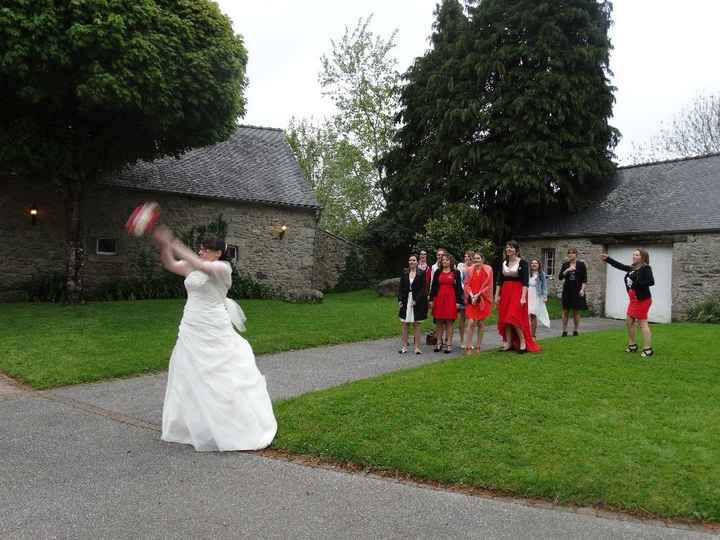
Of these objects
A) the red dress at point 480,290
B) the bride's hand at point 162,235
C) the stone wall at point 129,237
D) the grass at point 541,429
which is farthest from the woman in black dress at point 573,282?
the stone wall at point 129,237

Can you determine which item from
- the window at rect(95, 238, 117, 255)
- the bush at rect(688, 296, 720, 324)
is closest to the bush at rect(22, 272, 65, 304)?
the window at rect(95, 238, 117, 255)

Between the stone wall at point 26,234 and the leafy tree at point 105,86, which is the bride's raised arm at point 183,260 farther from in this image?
the stone wall at point 26,234

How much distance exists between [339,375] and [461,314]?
374cm

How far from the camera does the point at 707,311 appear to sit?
1684 cm

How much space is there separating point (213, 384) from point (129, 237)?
669 inches

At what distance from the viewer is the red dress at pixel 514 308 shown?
975 cm

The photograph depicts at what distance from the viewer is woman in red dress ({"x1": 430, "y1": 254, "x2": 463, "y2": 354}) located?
35.0 ft

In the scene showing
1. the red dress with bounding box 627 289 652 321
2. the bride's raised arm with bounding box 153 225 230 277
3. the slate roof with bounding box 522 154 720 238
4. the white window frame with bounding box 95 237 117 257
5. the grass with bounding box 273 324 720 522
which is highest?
the slate roof with bounding box 522 154 720 238

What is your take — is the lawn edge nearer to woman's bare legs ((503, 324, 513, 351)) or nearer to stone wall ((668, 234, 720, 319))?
woman's bare legs ((503, 324, 513, 351))

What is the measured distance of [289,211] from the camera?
23094 mm

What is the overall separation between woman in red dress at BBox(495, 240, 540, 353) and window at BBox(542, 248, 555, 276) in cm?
1298

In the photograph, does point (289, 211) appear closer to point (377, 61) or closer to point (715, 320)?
point (715, 320)

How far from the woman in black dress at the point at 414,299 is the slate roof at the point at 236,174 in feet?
40.4

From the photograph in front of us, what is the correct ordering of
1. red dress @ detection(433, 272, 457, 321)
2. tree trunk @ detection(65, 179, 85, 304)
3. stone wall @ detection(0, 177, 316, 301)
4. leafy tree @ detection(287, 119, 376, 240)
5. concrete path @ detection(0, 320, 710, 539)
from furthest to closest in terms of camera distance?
leafy tree @ detection(287, 119, 376, 240) → stone wall @ detection(0, 177, 316, 301) → tree trunk @ detection(65, 179, 85, 304) → red dress @ detection(433, 272, 457, 321) → concrete path @ detection(0, 320, 710, 539)
